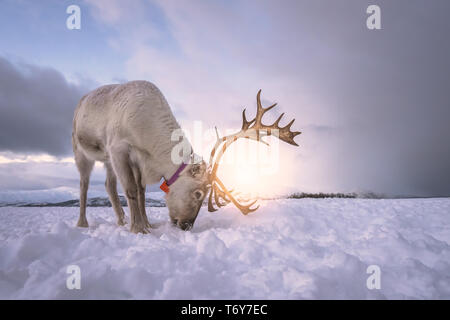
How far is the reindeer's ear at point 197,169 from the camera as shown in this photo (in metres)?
4.12

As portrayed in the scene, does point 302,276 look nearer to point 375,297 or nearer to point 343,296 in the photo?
point 343,296

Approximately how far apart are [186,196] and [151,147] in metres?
0.98

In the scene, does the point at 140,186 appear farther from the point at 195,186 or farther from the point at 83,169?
the point at 83,169

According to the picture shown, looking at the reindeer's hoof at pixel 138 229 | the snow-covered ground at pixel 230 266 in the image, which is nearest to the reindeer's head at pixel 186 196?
the reindeer's hoof at pixel 138 229

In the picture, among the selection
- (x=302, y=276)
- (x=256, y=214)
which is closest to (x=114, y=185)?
(x=256, y=214)

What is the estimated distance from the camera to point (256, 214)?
443cm

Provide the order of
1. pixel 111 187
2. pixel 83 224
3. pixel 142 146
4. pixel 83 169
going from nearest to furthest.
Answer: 1. pixel 142 146
2. pixel 83 224
3. pixel 83 169
4. pixel 111 187

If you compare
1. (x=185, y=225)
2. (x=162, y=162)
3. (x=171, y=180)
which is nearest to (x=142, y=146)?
(x=162, y=162)

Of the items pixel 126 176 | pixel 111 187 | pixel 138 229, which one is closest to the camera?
pixel 138 229

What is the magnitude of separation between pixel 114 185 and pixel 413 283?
5361 millimetres

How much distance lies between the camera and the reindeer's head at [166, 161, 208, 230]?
13.4ft

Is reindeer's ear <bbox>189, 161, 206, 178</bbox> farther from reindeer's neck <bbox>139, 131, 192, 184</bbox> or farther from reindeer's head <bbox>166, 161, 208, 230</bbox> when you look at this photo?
reindeer's neck <bbox>139, 131, 192, 184</bbox>

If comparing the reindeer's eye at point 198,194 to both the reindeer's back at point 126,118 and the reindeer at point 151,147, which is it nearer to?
the reindeer at point 151,147

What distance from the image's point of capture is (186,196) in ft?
13.4
